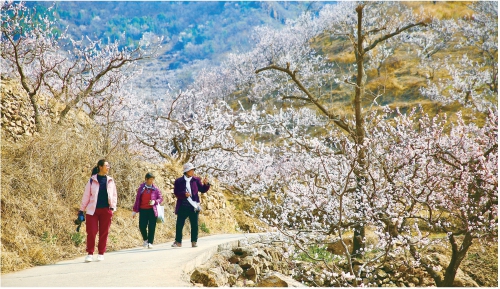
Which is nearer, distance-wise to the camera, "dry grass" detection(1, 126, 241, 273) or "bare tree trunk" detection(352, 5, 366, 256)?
"dry grass" detection(1, 126, 241, 273)

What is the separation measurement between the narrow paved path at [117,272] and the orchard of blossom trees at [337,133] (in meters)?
1.71

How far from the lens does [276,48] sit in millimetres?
61844

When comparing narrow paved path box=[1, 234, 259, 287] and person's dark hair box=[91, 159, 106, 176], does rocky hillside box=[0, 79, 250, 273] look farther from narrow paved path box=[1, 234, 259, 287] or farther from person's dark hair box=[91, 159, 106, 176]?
person's dark hair box=[91, 159, 106, 176]

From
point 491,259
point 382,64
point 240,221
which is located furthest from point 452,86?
point 491,259

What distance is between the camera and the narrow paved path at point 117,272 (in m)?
4.97

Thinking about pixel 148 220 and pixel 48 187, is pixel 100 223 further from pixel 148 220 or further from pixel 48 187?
pixel 48 187

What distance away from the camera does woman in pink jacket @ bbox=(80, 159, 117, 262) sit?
681cm

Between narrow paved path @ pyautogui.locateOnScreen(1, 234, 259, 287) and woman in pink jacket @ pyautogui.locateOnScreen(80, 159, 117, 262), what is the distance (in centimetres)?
36

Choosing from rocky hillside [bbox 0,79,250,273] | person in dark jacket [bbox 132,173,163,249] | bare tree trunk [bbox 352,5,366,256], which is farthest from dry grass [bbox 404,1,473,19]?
person in dark jacket [bbox 132,173,163,249]

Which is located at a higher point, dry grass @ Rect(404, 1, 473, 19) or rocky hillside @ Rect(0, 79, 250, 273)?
dry grass @ Rect(404, 1, 473, 19)

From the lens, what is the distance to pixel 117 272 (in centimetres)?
551

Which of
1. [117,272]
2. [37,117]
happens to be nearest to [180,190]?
[117,272]

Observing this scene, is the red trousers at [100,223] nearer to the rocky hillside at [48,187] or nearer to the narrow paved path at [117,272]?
the narrow paved path at [117,272]

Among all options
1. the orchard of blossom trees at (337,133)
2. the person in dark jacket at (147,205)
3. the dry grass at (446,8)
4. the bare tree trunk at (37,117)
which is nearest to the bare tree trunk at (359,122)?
the orchard of blossom trees at (337,133)
